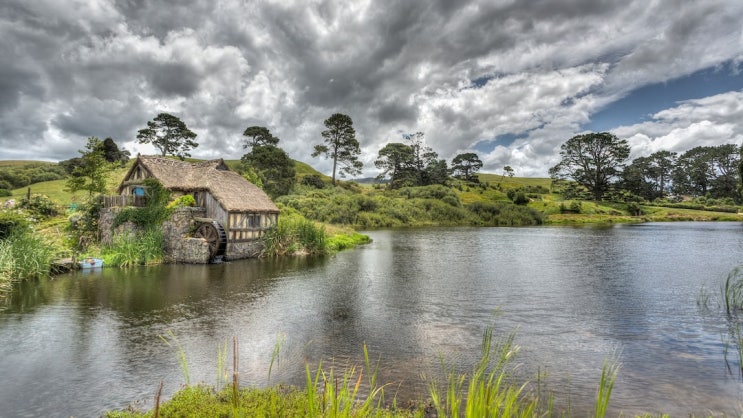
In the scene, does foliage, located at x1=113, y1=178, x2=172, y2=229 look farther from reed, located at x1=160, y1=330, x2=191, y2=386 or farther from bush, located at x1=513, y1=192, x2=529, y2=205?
bush, located at x1=513, y1=192, x2=529, y2=205

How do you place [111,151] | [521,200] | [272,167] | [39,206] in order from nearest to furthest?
[39,206] < [111,151] < [272,167] < [521,200]

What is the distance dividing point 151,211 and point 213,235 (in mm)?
4321

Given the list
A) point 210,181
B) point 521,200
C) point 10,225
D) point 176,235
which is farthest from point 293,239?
point 521,200

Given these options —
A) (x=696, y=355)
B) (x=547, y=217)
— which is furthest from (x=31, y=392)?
(x=547, y=217)

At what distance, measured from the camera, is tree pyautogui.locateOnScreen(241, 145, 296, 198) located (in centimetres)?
6988

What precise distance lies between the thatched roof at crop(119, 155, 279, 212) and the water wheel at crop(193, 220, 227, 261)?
153 cm

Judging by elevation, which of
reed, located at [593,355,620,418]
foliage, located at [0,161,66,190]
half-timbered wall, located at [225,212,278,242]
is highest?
foliage, located at [0,161,66,190]

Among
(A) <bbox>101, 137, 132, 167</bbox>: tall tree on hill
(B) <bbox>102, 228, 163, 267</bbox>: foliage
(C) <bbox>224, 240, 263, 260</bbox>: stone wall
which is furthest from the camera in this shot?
(A) <bbox>101, 137, 132, 167</bbox>: tall tree on hill

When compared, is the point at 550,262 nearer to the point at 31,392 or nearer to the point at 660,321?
the point at 660,321

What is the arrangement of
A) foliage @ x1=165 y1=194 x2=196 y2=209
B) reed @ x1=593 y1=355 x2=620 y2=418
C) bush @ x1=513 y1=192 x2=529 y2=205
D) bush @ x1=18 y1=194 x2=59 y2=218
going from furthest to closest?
bush @ x1=513 y1=192 x2=529 y2=205, bush @ x1=18 y1=194 x2=59 y2=218, foliage @ x1=165 y1=194 x2=196 y2=209, reed @ x1=593 y1=355 x2=620 y2=418

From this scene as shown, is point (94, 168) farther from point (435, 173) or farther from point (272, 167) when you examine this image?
point (435, 173)

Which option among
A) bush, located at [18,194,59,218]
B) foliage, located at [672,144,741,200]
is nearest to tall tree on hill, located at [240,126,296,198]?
bush, located at [18,194,59,218]

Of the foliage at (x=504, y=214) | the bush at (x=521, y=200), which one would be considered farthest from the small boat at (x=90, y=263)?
the bush at (x=521, y=200)

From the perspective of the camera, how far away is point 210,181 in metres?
28.9
